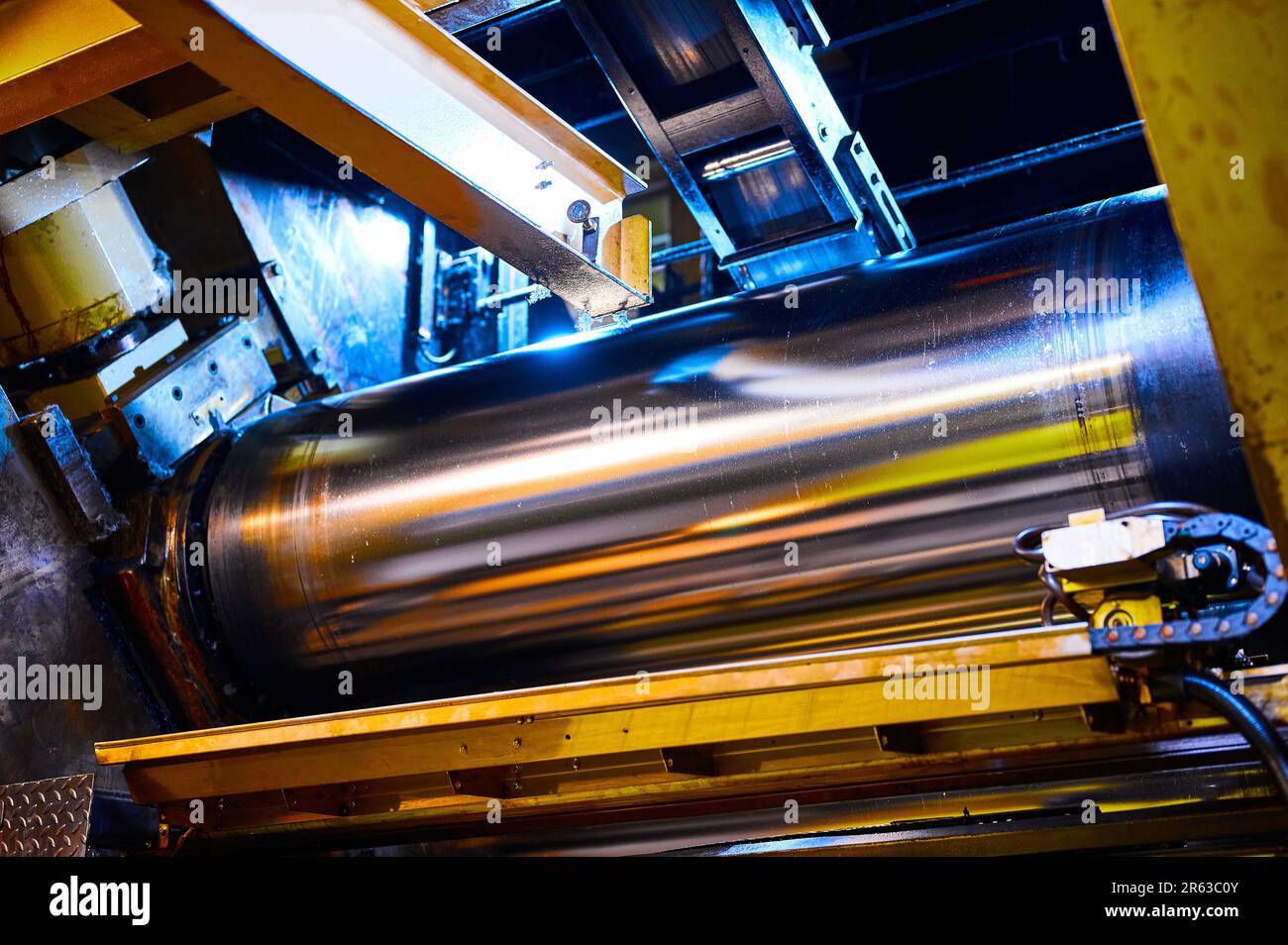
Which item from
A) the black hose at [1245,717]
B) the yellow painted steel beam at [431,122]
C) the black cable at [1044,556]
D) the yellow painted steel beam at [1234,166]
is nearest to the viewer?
the yellow painted steel beam at [1234,166]

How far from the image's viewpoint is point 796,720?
171 cm

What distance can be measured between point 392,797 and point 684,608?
25.1 inches

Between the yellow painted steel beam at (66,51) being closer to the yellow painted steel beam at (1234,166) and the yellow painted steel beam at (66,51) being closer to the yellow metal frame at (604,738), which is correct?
the yellow metal frame at (604,738)

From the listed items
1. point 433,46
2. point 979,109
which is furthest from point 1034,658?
point 979,109

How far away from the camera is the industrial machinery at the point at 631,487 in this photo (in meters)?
1.61

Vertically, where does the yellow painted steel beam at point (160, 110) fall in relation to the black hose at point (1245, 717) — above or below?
above

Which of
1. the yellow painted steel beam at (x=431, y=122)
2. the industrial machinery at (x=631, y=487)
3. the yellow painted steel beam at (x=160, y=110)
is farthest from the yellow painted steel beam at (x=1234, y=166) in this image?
the yellow painted steel beam at (x=160, y=110)

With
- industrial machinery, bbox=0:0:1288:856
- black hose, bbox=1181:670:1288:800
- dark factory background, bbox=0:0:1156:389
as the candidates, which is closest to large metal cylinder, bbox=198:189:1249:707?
industrial machinery, bbox=0:0:1288:856

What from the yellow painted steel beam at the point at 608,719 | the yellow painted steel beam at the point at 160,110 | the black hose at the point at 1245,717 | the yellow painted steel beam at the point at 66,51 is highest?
the yellow painted steel beam at the point at 160,110

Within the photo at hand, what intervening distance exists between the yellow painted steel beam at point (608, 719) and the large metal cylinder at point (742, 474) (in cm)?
35

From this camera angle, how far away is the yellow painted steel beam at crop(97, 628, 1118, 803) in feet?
5.13

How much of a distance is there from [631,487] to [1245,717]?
110cm

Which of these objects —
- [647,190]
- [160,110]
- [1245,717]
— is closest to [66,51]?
[160,110]

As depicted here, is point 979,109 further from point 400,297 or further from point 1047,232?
point 400,297
